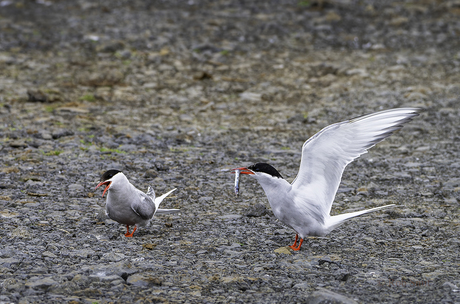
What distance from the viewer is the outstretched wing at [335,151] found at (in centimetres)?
560

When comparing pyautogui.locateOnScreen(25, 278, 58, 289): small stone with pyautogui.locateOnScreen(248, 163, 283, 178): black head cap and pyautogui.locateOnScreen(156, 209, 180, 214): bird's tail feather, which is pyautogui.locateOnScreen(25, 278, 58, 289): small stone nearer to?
pyautogui.locateOnScreen(156, 209, 180, 214): bird's tail feather

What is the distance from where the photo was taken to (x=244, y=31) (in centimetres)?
1418

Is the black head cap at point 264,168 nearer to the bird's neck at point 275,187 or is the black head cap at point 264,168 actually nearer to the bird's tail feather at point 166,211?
the bird's neck at point 275,187

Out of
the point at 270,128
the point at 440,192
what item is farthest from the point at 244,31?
the point at 440,192

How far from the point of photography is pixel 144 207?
19.7ft

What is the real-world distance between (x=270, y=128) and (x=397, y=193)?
303 centimetres

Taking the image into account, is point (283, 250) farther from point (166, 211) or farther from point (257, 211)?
point (166, 211)

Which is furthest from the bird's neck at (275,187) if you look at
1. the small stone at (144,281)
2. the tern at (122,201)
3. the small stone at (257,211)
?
the small stone at (144,281)

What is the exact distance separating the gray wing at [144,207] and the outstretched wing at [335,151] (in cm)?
161

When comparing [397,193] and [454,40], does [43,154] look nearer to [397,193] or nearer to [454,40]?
[397,193]

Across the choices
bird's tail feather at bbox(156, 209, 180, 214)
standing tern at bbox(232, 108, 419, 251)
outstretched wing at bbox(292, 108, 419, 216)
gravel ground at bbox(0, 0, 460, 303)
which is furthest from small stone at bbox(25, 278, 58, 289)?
outstretched wing at bbox(292, 108, 419, 216)

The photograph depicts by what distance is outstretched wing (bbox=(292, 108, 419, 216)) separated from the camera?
18.4 feet

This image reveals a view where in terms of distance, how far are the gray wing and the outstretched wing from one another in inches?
63.3

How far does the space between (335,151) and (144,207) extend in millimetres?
2132
